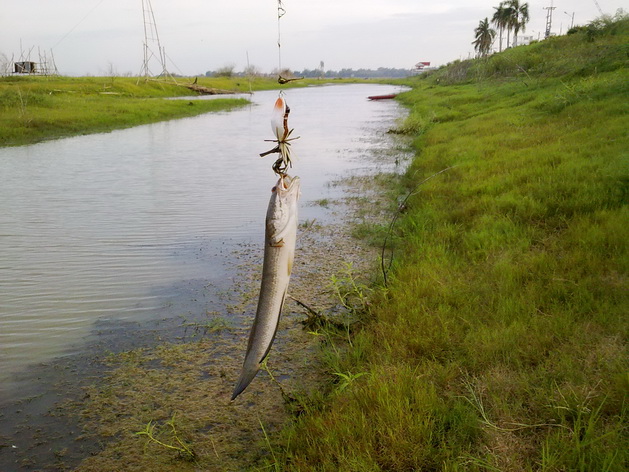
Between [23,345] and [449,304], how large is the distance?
3.71 meters

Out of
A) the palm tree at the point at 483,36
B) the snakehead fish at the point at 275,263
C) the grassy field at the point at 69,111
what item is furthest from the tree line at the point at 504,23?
the snakehead fish at the point at 275,263

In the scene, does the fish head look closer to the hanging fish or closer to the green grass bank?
the hanging fish

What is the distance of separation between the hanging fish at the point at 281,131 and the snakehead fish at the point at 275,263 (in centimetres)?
4

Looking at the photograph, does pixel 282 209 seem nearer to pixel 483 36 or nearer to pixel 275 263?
pixel 275 263

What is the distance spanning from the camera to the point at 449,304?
4332 mm

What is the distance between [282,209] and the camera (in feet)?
5.29

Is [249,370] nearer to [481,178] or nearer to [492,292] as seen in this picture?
[492,292]

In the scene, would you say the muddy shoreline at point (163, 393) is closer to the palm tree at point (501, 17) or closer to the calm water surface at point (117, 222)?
the calm water surface at point (117, 222)

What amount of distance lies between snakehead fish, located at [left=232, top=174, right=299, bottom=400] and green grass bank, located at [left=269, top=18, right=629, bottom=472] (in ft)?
3.42

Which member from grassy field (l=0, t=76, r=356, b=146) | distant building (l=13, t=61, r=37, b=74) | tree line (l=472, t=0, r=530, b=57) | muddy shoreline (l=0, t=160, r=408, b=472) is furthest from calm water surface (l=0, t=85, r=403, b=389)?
tree line (l=472, t=0, r=530, b=57)

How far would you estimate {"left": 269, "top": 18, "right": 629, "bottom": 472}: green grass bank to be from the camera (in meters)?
2.63

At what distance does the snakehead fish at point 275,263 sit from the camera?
5.32 feet

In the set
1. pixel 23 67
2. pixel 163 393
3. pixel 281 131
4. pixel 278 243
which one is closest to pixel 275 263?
pixel 278 243

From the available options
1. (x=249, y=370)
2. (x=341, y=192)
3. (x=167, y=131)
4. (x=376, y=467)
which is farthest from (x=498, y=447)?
(x=167, y=131)
